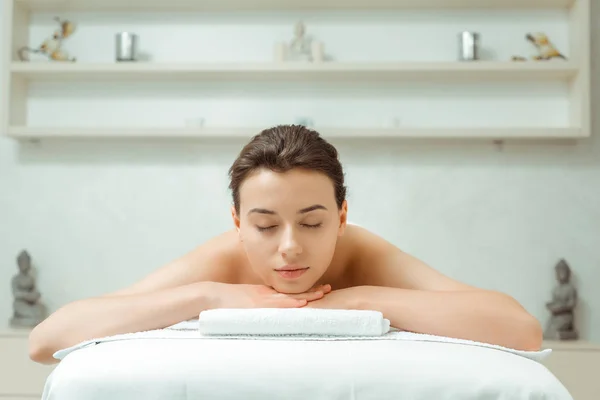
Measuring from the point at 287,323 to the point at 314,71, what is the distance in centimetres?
199

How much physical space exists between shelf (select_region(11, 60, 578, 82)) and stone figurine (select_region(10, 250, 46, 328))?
2.73 feet

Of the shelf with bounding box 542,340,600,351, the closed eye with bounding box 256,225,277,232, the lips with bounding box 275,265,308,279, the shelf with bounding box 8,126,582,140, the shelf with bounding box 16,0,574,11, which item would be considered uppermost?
the shelf with bounding box 16,0,574,11

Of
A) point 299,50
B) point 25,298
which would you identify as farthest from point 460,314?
point 25,298

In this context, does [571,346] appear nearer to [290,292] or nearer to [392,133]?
[392,133]

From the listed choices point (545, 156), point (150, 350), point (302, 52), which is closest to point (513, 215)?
point (545, 156)

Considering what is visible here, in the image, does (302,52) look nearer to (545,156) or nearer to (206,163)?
(206,163)

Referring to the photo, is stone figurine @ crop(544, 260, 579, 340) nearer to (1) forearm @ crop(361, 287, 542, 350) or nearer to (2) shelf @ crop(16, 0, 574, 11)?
(2) shelf @ crop(16, 0, 574, 11)

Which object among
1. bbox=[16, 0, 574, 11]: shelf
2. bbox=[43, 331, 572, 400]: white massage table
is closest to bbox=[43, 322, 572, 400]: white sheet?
bbox=[43, 331, 572, 400]: white massage table

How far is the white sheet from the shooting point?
923 millimetres

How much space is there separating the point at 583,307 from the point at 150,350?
8.49 feet

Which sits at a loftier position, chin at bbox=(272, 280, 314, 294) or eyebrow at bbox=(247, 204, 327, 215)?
eyebrow at bbox=(247, 204, 327, 215)

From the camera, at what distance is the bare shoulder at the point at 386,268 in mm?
1521

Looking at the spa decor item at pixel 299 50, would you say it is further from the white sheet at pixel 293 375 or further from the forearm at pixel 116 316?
the white sheet at pixel 293 375

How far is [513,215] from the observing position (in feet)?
10.2
